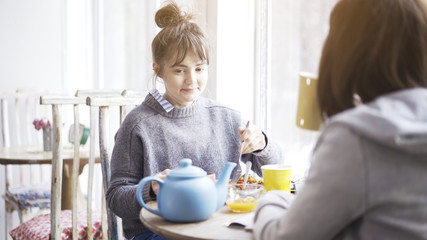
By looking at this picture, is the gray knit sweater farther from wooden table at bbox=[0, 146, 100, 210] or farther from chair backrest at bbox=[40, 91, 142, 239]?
wooden table at bbox=[0, 146, 100, 210]

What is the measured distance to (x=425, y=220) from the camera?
0.74 m

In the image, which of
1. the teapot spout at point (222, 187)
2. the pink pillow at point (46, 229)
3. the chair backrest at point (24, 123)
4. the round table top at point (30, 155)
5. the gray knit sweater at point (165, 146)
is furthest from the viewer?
the chair backrest at point (24, 123)

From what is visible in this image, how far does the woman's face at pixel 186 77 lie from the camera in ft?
5.05

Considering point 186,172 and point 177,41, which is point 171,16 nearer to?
point 177,41

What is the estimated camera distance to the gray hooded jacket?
28.0 inches

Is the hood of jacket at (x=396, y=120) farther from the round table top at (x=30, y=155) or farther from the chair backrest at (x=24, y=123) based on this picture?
the chair backrest at (x=24, y=123)

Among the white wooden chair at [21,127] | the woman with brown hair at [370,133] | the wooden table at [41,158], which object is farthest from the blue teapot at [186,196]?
the white wooden chair at [21,127]

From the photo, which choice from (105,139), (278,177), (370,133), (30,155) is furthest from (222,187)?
(30,155)

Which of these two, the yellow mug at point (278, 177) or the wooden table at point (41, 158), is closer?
the yellow mug at point (278, 177)

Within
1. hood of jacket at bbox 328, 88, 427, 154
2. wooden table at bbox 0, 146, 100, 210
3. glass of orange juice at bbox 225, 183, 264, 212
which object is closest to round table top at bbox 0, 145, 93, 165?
wooden table at bbox 0, 146, 100, 210

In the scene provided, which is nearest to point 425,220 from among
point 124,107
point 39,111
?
point 124,107

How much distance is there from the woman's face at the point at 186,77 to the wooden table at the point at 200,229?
53 centimetres

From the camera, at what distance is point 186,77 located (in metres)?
1.54

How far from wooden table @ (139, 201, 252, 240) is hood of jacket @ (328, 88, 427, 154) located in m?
0.37
